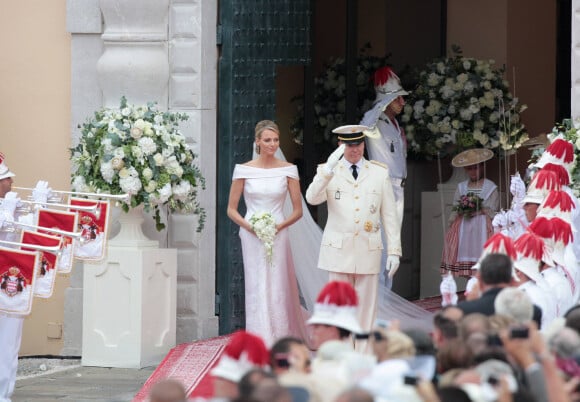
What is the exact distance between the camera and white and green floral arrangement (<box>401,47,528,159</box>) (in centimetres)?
1752

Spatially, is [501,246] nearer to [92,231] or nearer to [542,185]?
[542,185]

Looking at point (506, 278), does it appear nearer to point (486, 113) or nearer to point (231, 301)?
point (231, 301)

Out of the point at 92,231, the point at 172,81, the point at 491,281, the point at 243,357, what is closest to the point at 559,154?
the point at 491,281

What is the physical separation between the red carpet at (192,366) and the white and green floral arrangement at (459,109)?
13.3ft

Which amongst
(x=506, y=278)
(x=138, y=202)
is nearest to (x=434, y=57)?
(x=138, y=202)

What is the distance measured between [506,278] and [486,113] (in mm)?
8878

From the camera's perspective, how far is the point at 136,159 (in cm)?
1363

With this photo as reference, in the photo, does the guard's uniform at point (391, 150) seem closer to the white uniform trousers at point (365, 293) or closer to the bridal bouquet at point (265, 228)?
the bridal bouquet at point (265, 228)

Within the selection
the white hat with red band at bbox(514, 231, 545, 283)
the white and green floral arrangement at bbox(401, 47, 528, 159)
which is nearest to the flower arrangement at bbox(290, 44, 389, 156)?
the white and green floral arrangement at bbox(401, 47, 528, 159)

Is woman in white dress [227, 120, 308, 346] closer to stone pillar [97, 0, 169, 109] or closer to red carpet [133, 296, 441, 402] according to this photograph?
red carpet [133, 296, 441, 402]

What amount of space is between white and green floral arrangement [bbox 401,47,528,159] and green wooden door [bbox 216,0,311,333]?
310 centimetres

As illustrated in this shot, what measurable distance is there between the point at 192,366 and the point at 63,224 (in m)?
1.68

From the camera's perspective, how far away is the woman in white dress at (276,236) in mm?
13188

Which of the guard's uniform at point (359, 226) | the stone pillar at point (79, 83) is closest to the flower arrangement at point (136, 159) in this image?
the stone pillar at point (79, 83)
